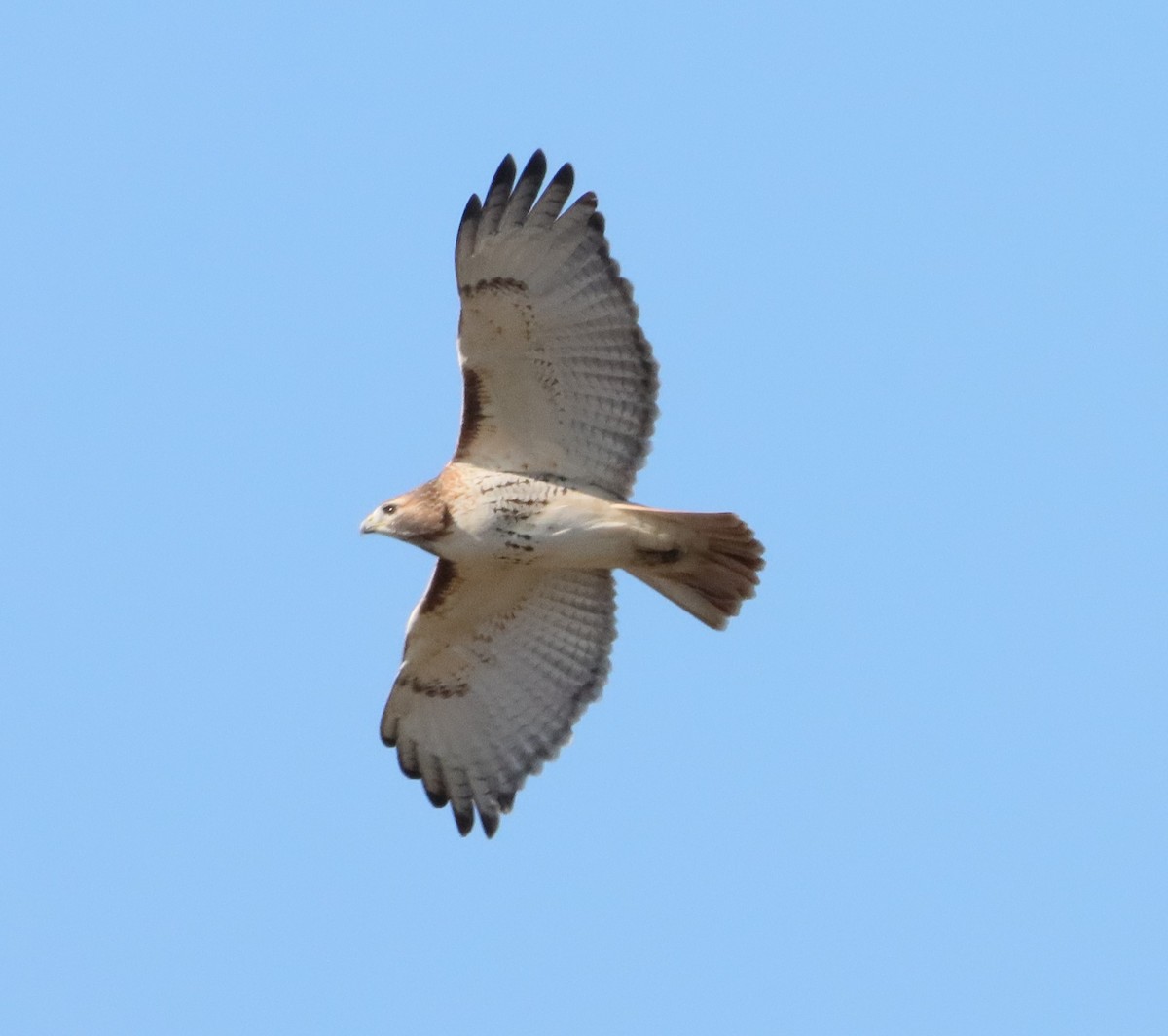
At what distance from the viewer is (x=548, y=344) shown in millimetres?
11031

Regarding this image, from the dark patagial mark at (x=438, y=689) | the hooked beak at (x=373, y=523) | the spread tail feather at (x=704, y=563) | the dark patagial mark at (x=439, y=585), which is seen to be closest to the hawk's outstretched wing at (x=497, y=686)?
the dark patagial mark at (x=438, y=689)

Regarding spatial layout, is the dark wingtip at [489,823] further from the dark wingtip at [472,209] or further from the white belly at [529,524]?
the dark wingtip at [472,209]

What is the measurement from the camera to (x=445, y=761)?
1212 cm

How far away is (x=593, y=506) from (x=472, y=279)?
1.24 metres

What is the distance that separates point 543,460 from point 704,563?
930 mm

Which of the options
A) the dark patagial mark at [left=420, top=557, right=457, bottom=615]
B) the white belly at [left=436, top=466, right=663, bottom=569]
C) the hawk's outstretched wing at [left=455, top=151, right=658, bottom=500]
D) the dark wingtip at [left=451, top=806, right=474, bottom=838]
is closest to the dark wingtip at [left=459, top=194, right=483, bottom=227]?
the hawk's outstretched wing at [left=455, top=151, right=658, bottom=500]

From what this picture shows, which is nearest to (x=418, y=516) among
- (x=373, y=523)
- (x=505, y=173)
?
(x=373, y=523)

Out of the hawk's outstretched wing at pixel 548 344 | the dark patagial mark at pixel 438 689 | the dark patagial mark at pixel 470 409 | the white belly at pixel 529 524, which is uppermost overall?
the hawk's outstretched wing at pixel 548 344

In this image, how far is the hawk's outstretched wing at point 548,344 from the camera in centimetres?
1081

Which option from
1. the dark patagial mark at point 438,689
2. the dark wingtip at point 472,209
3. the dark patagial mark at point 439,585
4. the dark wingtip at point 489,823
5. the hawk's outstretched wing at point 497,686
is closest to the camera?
the dark wingtip at point 472,209

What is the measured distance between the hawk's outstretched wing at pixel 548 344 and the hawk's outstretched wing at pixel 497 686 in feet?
2.70

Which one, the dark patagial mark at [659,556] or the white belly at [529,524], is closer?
the white belly at [529,524]

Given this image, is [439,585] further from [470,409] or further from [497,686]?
[470,409]

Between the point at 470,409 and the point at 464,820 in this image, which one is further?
the point at 464,820
